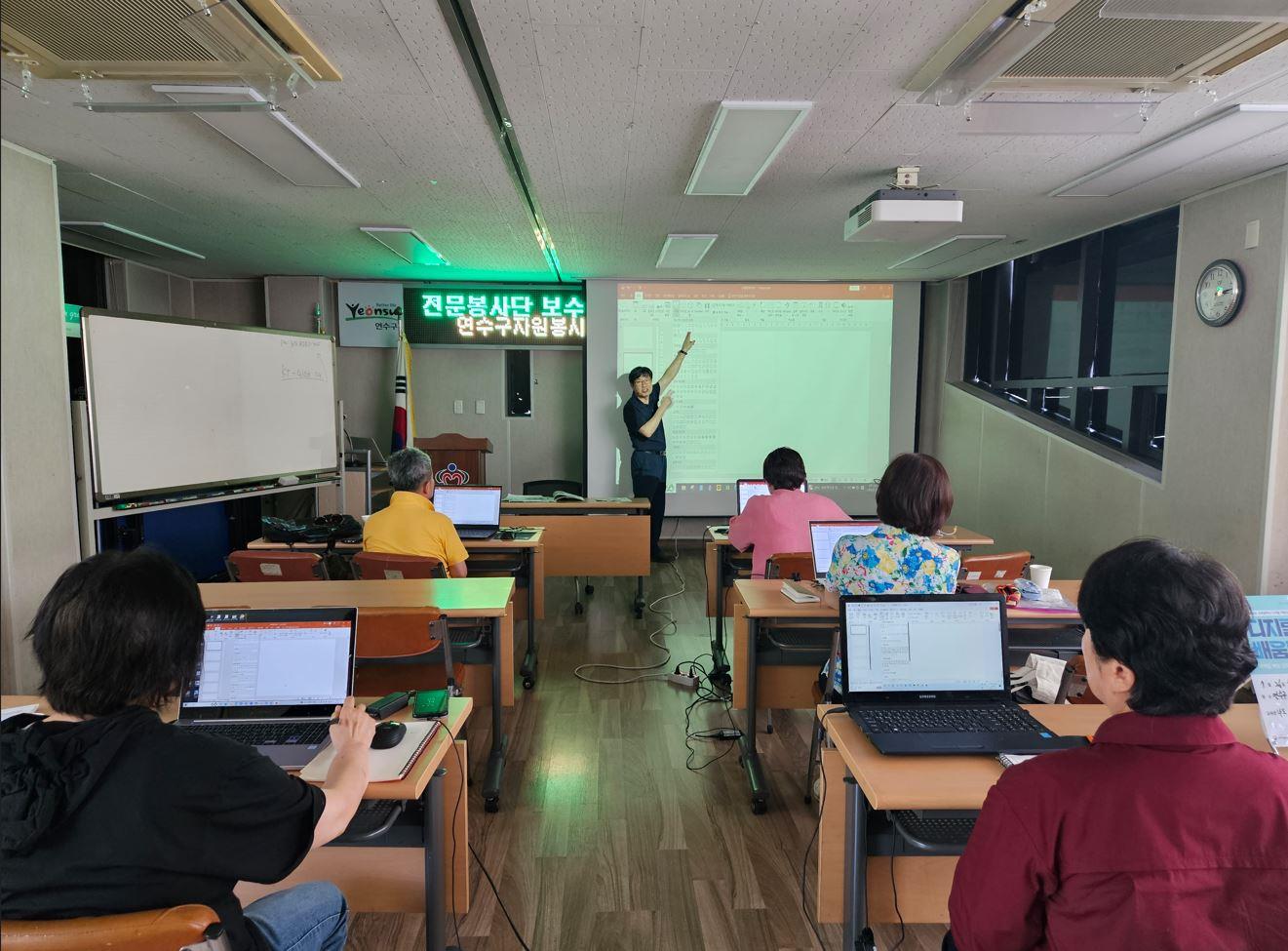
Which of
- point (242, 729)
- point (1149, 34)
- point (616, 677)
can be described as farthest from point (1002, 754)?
point (616, 677)

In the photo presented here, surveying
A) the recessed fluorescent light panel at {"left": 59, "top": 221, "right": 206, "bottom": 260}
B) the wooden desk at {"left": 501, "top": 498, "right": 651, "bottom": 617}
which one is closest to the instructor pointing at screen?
the wooden desk at {"left": 501, "top": 498, "right": 651, "bottom": 617}

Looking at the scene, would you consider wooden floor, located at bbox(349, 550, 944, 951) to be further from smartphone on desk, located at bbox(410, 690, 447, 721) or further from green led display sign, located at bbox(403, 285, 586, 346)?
green led display sign, located at bbox(403, 285, 586, 346)

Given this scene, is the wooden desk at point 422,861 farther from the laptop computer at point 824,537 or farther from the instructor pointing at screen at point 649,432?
the instructor pointing at screen at point 649,432

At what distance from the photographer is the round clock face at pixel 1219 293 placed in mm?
3740

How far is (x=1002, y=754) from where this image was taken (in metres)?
1.63

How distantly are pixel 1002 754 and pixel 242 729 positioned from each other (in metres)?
1.72

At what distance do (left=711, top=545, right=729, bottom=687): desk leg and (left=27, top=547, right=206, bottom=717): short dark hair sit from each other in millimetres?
3116

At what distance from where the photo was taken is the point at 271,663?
1.87 m

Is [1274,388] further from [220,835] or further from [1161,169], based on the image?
[220,835]

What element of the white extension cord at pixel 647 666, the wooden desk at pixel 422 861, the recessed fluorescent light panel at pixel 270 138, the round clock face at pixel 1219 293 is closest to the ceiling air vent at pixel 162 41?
the recessed fluorescent light panel at pixel 270 138

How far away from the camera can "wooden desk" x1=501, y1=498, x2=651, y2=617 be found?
5.38 meters

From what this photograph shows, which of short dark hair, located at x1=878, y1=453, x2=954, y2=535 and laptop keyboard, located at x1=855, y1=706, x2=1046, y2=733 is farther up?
short dark hair, located at x1=878, y1=453, x2=954, y2=535

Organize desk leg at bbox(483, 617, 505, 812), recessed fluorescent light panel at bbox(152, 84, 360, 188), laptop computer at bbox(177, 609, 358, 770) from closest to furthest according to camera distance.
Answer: laptop computer at bbox(177, 609, 358, 770) → recessed fluorescent light panel at bbox(152, 84, 360, 188) → desk leg at bbox(483, 617, 505, 812)

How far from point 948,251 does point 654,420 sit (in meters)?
2.63
